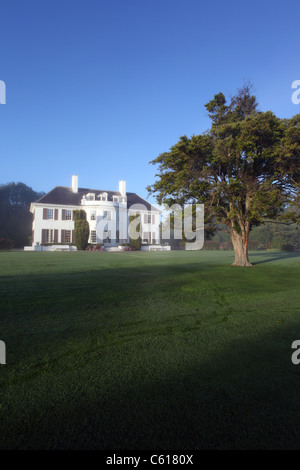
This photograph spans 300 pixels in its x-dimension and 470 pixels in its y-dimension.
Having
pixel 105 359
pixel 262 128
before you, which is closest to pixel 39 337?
pixel 105 359

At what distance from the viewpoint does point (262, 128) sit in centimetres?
1100

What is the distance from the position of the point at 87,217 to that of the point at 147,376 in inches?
1309

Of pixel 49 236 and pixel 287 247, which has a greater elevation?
pixel 49 236

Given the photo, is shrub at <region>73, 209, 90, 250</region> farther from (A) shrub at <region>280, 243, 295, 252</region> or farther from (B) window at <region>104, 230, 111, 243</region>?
(A) shrub at <region>280, 243, 295, 252</region>

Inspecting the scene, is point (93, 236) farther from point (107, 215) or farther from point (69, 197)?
point (69, 197)

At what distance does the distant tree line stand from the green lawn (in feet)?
102

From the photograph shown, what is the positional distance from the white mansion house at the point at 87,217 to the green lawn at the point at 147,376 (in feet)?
95.5

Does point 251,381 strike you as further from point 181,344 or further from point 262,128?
point 262,128

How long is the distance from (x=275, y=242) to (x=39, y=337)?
4068cm

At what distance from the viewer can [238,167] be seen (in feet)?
41.5

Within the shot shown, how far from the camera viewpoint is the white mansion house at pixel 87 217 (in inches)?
1304

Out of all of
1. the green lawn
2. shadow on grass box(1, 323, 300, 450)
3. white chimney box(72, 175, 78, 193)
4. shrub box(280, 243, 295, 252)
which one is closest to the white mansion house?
white chimney box(72, 175, 78, 193)

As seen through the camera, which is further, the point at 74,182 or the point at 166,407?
the point at 74,182

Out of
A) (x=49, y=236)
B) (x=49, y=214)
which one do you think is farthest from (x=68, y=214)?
(x=49, y=236)
